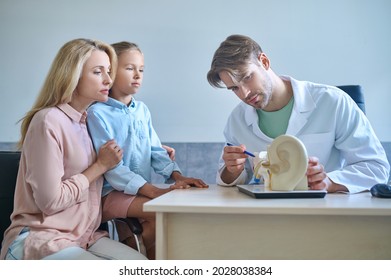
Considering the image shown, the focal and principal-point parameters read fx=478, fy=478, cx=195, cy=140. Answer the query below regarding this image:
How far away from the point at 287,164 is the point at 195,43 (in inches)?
47.2

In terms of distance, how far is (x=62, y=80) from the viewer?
1.35 metres

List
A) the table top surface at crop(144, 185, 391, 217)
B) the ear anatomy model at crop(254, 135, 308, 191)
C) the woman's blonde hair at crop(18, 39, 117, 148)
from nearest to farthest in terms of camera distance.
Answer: the table top surface at crop(144, 185, 391, 217) → the ear anatomy model at crop(254, 135, 308, 191) → the woman's blonde hair at crop(18, 39, 117, 148)

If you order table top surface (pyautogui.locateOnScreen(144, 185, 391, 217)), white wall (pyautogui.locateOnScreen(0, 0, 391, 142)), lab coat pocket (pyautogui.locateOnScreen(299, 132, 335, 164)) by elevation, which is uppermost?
white wall (pyautogui.locateOnScreen(0, 0, 391, 142))

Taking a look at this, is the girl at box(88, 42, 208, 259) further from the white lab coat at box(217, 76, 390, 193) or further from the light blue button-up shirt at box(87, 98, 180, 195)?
the white lab coat at box(217, 76, 390, 193)

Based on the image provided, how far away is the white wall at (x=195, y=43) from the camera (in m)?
2.13

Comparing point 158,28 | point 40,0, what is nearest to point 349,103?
point 158,28

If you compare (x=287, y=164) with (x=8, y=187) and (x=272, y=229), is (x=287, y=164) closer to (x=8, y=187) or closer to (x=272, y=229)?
(x=272, y=229)

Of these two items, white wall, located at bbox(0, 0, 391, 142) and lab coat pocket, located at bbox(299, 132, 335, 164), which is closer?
lab coat pocket, located at bbox(299, 132, 335, 164)

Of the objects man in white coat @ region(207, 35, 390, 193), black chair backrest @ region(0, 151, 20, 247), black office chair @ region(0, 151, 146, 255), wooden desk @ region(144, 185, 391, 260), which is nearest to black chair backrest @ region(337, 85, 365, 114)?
man in white coat @ region(207, 35, 390, 193)

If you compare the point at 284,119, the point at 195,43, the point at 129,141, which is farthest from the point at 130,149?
the point at 195,43

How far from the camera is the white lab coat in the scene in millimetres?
1373

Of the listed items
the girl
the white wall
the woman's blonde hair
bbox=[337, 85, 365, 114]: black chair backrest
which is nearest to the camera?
the woman's blonde hair

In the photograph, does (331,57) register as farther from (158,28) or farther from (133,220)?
(133,220)

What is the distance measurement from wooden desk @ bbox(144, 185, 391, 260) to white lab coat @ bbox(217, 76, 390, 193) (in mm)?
361
